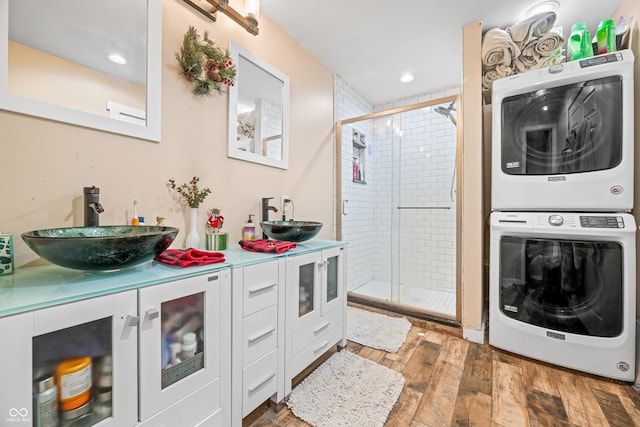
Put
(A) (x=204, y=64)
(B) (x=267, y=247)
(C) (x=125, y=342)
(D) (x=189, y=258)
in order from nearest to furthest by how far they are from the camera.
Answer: (C) (x=125, y=342) → (D) (x=189, y=258) → (B) (x=267, y=247) → (A) (x=204, y=64)

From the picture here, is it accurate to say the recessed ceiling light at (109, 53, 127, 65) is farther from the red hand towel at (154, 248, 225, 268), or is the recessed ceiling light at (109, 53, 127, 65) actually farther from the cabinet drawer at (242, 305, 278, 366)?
the cabinet drawer at (242, 305, 278, 366)

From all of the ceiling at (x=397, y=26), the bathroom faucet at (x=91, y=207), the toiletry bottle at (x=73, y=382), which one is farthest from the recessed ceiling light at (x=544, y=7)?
the toiletry bottle at (x=73, y=382)

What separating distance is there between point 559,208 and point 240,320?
6.74ft

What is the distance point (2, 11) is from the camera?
3.23ft

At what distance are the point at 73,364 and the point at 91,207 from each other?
64cm

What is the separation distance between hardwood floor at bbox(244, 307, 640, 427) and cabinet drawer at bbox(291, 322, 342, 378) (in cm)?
19

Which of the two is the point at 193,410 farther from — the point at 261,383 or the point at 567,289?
the point at 567,289

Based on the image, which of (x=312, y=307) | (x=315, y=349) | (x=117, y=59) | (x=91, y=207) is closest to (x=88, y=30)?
(x=117, y=59)

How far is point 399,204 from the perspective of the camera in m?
3.26

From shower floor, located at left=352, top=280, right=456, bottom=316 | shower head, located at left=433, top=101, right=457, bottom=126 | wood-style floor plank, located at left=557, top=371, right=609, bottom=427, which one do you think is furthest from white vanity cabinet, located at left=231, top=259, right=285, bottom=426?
shower head, located at left=433, top=101, right=457, bottom=126

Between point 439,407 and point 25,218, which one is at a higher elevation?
point 25,218

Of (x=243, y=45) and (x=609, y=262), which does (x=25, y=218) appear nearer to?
(x=243, y=45)

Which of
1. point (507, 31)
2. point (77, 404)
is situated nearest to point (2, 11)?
point (77, 404)

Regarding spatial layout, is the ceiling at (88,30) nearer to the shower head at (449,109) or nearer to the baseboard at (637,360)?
the shower head at (449,109)
